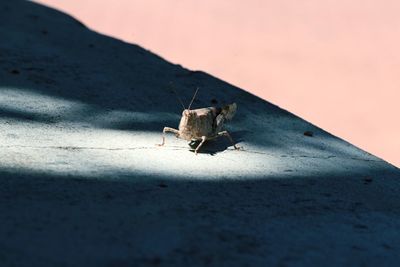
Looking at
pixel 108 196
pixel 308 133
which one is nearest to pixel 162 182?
pixel 108 196

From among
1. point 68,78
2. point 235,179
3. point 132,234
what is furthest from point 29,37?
point 132,234

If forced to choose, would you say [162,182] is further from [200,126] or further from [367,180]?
[367,180]

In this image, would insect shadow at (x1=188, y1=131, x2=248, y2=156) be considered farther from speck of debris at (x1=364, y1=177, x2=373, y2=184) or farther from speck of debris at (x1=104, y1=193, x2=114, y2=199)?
speck of debris at (x1=104, y1=193, x2=114, y2=199)

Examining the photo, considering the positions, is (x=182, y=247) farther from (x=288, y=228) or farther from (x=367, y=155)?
(x=367, y=155)

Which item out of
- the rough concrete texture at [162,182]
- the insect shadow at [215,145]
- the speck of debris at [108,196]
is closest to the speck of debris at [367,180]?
the rough concrete texture at [162,182]

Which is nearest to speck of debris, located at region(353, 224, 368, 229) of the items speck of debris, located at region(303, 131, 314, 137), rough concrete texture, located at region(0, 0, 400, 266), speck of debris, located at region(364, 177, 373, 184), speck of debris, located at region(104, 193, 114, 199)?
rough concrete texture, located at region(0, 0, 400, 266)

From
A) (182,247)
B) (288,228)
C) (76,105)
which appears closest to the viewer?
(182,247)

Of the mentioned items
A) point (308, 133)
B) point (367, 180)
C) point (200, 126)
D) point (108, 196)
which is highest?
point (308, 133)
